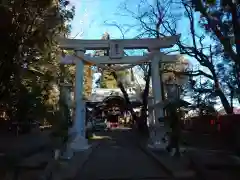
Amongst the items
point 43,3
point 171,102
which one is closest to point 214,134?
point 171,102

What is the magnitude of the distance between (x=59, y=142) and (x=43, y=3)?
169 inches

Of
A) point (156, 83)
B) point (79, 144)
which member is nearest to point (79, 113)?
point (79, 144)

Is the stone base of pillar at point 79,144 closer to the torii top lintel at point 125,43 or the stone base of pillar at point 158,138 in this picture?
the stone base of pillar at point 158,138

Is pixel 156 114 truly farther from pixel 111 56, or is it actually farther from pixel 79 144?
pixel 79 144

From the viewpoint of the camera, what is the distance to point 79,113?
1677 cm

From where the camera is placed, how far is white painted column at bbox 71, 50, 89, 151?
53.2ft

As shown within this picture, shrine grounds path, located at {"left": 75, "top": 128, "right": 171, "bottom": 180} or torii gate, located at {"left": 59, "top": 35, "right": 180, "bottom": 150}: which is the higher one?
torii gate, located at {"left": 59, "top": 35, "right": 180, "bottom": 150}

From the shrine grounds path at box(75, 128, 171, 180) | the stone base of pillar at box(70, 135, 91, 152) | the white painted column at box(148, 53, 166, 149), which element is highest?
the white painted column at box(148, 53, 166, 149)

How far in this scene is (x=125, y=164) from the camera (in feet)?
38.4

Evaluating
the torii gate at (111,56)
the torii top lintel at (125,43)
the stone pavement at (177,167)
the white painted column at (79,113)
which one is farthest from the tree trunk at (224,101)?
the stone pavement at (177,167)

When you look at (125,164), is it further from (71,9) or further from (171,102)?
(71,9)

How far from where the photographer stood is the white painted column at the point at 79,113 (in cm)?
1623

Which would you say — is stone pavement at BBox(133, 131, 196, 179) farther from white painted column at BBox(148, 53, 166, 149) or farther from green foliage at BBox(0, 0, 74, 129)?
green foliage at BBox(0, 0, 74, 129)

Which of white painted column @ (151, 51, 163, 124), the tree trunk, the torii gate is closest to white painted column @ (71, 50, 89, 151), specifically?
the torii gate
